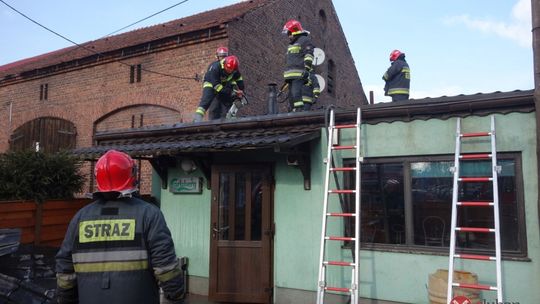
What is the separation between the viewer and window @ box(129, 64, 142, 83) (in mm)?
13836

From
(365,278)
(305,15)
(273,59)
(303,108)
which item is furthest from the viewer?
(305,15)

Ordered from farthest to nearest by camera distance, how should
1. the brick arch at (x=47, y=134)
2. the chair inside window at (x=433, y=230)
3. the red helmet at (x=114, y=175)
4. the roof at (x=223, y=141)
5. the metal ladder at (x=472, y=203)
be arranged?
the brick arch at (x=47, y=134)
the roof at (x=223, y=141)
the chair inside window at (x=433, y=230)
the metal ladder at (x=472, y=203)
the red helmet at (x=114, y=175)

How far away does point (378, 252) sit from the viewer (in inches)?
223

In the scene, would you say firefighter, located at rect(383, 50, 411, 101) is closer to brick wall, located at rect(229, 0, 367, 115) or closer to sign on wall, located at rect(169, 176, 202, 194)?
brick wall, located at rect(229, 0, 367, 115)

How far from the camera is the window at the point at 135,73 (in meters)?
13.8

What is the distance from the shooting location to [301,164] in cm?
610

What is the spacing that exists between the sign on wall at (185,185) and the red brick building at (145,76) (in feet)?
17.6

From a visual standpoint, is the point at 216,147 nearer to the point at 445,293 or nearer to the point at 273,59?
the point at 445,293

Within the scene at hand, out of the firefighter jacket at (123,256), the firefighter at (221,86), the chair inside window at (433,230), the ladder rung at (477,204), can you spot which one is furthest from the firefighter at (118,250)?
the firefighter at (221,86)

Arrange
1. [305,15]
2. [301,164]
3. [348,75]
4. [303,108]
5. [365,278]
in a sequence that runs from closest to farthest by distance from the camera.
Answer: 1. [365,278]
2. [301,164]
3. [303,108]
4. [305,15]
5. [348,75]

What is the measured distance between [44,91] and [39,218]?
10349mm

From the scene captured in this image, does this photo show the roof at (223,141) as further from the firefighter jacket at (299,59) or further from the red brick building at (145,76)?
the red brick building at (145,76)

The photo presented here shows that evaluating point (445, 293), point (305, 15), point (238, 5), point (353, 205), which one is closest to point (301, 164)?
point (353, 205)

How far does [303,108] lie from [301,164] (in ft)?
6.30
